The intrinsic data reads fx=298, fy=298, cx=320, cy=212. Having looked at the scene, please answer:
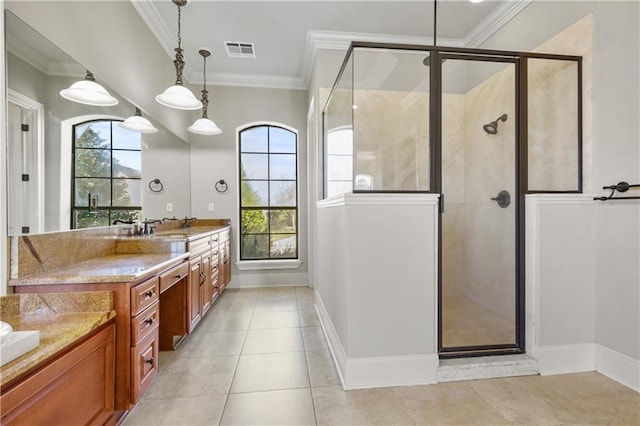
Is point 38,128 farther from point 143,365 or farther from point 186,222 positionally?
point 186,222

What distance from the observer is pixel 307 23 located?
3264 millimetres

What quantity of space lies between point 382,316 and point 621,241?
5.54 ft

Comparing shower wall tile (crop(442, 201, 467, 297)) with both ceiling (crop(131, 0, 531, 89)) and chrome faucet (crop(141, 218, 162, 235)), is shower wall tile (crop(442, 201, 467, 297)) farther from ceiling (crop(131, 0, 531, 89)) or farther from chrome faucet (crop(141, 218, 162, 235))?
chrome faucet (crop(141, 218, 162, 235))

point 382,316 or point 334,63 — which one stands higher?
point 334,63

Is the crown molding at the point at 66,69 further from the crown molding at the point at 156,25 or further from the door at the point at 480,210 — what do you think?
the door at the point at 480,210

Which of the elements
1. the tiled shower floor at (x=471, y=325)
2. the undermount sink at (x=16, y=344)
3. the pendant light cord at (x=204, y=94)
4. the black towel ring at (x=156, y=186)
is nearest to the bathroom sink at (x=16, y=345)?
the undermount sink at (x=16, y=344)

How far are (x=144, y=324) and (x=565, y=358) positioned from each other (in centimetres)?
284

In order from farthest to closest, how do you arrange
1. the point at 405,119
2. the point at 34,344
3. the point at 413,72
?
the point at 405,119, the point at 413,72, the point at 34,344

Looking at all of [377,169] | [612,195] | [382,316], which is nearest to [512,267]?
[612,195]

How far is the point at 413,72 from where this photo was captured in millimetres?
2719

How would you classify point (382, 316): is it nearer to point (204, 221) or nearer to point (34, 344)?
point (34, 344)

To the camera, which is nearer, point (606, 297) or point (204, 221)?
point (606, 297)

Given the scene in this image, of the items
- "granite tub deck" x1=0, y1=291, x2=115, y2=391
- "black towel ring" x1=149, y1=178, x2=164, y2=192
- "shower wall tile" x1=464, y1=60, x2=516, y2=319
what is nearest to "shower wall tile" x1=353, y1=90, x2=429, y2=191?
"shower wall tile" x1=464, y1=60, x2=516, y2=319

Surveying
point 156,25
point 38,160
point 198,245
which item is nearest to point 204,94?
point 156,25
